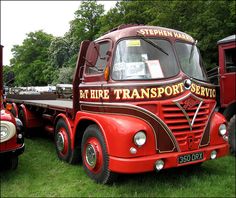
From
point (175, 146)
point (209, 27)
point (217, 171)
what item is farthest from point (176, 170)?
point (209, 27)

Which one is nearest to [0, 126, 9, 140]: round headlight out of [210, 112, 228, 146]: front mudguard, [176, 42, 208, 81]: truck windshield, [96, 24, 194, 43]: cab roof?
[96, 24, 194, 43]: cab roof

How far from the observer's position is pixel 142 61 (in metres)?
5.37

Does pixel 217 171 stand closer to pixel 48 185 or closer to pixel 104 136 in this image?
pixel 104 136

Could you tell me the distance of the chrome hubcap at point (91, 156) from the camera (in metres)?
5.46

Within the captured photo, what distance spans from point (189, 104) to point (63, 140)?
261cm

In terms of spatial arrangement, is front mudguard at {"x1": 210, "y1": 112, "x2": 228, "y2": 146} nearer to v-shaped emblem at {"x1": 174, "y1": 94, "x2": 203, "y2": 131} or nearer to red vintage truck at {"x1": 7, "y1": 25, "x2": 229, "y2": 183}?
red vintage truck at {"x1": 7, "y1": 25, "x2": 229, "y2": 183}

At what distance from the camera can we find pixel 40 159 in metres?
7.07

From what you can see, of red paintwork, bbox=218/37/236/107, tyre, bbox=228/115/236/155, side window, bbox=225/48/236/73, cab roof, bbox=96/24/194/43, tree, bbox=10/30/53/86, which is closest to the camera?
cab roof, bbox=96/24/194/43

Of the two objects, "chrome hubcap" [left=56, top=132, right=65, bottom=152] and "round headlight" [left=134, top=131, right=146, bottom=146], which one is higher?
"round headlight" [left=134, top=131, right=146, bottom=146]

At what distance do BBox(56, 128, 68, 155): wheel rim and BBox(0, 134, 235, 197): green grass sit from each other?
25cm

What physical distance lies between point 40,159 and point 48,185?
1.61 metres

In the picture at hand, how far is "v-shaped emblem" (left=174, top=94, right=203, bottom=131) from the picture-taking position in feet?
17.3

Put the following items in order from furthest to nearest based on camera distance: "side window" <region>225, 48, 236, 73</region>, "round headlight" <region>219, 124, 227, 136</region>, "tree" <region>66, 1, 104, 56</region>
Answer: "tree" <region>66, 1, 104, 56</region> < "side window" <region>225, 48, 236, 73</region> < "round headlight" <region>219, 124, 227, 136</region>

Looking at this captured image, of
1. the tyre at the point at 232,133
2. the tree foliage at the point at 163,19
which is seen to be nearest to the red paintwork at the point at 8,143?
the tyre at the point at 232,133
